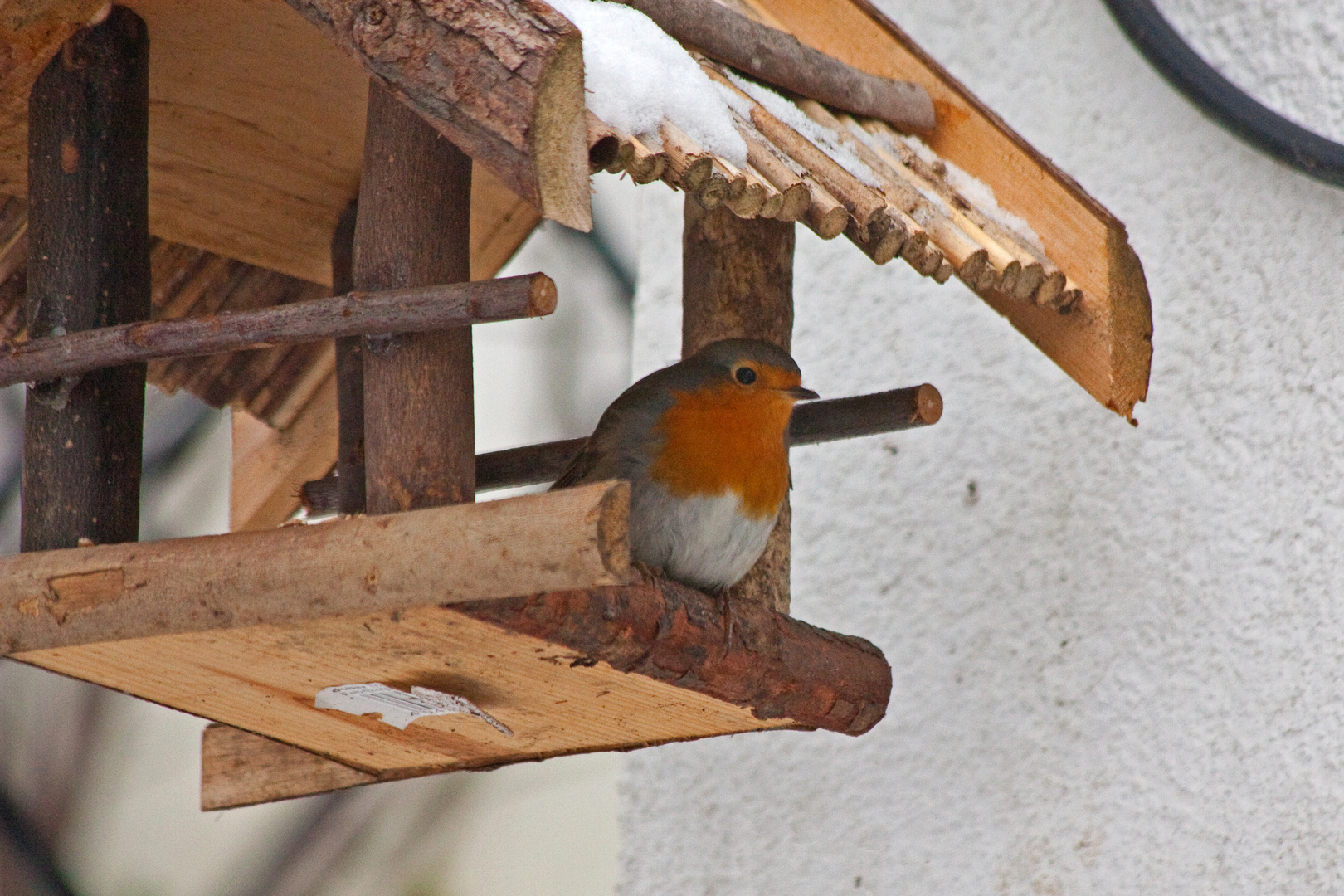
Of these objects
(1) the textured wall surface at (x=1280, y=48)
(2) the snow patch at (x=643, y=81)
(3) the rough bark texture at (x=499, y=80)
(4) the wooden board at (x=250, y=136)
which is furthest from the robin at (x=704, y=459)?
(1) the textured wall surface at (x=1280, y=48)

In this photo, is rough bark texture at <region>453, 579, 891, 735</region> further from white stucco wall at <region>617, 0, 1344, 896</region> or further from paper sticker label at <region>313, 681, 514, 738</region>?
white stucco wall at <region>617, 0, 1344, 896</region>

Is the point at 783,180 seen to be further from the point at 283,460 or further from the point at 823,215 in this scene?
the point at 283,460

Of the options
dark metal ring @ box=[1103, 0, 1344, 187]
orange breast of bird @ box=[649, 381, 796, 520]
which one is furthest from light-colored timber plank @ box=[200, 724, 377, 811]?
dark metal ring @ box=[1103, 0, 1344, 187]

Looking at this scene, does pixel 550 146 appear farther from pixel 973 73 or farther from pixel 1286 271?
pixel 973 73

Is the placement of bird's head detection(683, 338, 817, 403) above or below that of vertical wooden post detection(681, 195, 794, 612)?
below

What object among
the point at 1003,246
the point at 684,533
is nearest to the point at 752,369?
the point at 684,533

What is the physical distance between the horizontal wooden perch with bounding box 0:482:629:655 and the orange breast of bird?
56cm

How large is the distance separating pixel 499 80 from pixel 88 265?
0.75 metres

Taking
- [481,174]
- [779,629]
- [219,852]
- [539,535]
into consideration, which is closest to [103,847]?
[219,852]

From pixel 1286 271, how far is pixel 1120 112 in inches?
17.0

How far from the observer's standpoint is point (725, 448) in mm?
2002

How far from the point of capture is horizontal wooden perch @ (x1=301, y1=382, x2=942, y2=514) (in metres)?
2.12

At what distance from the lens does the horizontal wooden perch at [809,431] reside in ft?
6.97

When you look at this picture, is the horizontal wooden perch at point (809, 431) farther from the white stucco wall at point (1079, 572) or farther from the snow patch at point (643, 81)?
the snow patch at point (643, 81)
